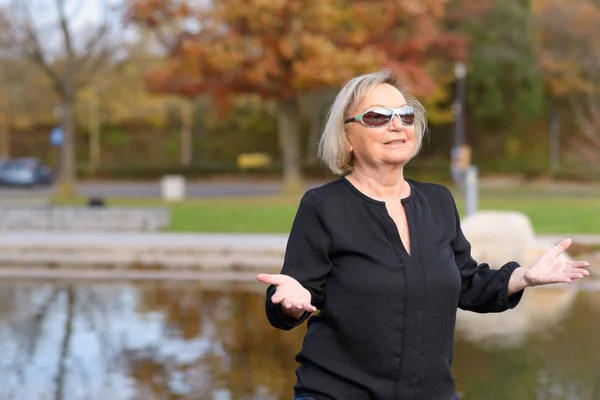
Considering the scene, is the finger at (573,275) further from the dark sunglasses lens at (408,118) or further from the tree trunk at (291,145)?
the tree trunk at (291,145)

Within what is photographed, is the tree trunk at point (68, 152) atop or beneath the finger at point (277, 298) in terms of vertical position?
beneath

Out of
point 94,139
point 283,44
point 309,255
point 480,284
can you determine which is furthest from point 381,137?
point 94,139

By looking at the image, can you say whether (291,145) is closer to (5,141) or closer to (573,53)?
(573,53)

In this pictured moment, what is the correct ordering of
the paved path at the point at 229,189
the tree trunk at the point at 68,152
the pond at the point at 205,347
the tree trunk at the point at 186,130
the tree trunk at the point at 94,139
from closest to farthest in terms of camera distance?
the pond at the point at 205,347 < the tree trunk at the point at 68,152 < the paved path at the point at 229,189 < the tree trunk at the point at 186,130 < the tree trunk at the point at 94,139

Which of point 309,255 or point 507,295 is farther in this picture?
point 507,295

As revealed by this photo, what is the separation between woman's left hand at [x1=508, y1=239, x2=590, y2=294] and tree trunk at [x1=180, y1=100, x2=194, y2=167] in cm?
5646

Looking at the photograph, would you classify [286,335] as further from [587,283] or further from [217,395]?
[587,283]

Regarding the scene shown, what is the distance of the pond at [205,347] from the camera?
7363 millimetres

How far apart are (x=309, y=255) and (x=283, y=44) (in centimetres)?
2901

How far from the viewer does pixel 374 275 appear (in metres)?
3.10

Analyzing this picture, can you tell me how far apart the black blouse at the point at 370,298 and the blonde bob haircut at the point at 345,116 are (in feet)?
0.55

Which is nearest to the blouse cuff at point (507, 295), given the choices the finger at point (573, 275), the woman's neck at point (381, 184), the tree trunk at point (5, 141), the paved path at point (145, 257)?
the finger at point (573, 275)

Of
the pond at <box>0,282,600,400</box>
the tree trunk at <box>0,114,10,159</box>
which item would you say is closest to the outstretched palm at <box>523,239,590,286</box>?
the pond at <box>0,282,600,400</box>

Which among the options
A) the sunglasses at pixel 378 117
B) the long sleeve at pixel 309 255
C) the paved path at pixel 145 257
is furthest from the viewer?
the paved path at pixel 145 257
